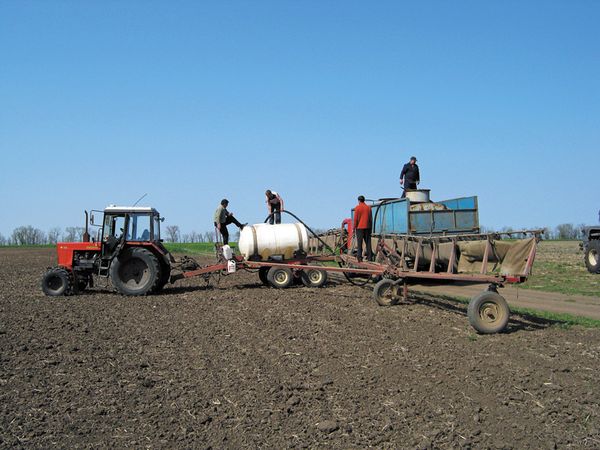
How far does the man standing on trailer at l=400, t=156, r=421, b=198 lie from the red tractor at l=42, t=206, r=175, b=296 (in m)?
7.39

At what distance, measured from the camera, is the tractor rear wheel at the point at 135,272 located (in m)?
→ 13.4

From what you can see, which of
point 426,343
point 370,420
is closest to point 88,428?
point 370,420

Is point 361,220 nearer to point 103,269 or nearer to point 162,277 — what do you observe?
point 162,277

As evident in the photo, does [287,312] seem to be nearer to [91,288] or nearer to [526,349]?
[526,349]

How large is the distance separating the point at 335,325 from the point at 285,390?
3586 millimetres

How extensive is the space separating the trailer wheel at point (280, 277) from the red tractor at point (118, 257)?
103 inches

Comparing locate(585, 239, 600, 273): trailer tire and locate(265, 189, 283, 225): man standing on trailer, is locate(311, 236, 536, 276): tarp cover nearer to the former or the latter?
locate(265, 189, 283, 225): man standing on trailer

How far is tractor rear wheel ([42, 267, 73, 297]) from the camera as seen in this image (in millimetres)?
13578

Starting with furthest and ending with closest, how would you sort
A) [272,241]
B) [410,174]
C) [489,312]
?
[410,174], [272,241], [489,312]

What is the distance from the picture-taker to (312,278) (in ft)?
48.7

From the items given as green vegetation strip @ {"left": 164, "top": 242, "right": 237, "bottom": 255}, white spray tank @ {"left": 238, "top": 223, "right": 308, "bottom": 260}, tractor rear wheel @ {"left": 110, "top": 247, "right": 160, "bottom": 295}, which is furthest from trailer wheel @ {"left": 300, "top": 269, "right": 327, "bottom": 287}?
green vegetation strip @ {"left": 164, "top": 242, "right": 237, "bottom": 255}

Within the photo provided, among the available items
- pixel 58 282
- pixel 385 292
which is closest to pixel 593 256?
pixel 385 292

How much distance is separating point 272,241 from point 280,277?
98 centimetres

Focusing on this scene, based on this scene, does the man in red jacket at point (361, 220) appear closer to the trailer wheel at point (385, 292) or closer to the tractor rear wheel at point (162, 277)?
the trailer wheel at point (385, 292)
